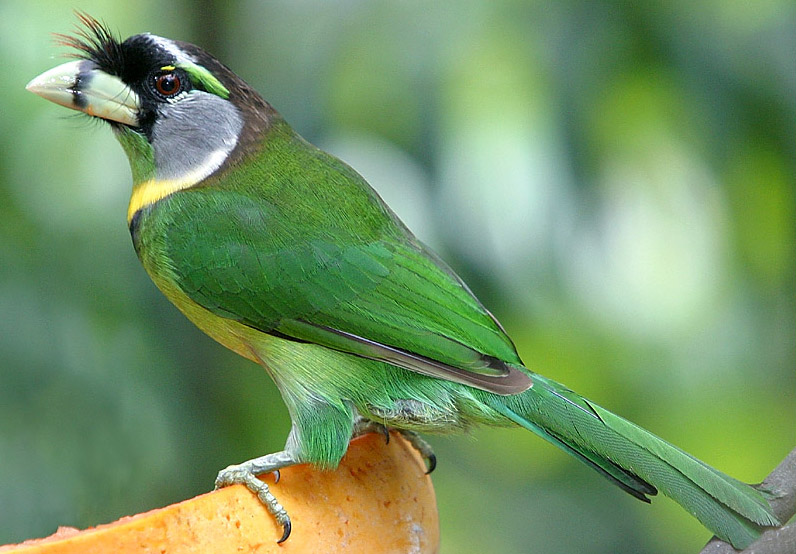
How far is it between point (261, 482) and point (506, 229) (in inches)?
77.4

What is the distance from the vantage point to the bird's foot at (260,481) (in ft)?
5.62

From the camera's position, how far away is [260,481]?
72.0 inches

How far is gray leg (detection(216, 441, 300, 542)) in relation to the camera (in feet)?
5.62

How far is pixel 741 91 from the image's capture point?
11.4ft

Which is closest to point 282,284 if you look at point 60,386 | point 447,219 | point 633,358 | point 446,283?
point 446,283

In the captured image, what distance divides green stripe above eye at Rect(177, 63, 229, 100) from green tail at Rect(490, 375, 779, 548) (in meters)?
1.05

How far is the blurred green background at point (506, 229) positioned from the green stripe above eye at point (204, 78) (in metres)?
1.27

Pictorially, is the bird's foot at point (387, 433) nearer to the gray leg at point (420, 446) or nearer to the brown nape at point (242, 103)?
the gray leg at point (420, 446)

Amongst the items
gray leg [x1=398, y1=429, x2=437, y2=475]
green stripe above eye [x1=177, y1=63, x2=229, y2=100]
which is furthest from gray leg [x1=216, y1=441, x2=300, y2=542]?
green stripe above eye [x1=177, y1=63, x2=229, y2=100]

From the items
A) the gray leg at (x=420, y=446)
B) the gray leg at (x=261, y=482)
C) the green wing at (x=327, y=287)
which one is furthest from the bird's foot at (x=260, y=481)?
the gray leg at (x=420, y=446)

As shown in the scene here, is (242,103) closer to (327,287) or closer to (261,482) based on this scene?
(327,287)

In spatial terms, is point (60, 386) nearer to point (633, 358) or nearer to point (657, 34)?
point (633, 358)

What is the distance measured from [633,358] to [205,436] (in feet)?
6.15

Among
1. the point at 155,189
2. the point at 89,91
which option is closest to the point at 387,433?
the point at 155,189
